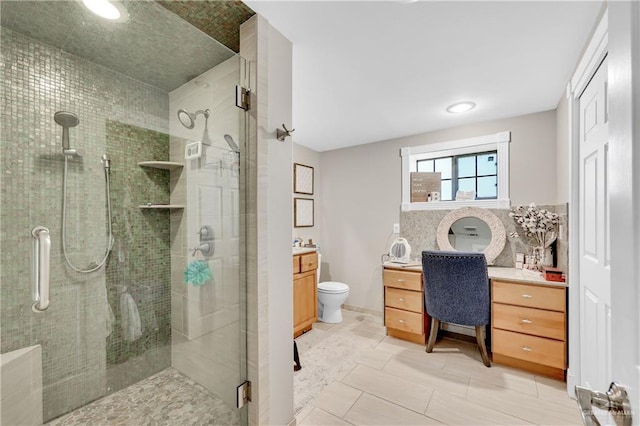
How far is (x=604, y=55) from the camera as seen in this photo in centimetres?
132

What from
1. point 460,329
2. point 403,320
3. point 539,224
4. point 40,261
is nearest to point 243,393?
point 40,261

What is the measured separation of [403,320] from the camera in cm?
262

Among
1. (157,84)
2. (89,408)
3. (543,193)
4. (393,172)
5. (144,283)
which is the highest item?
(157,84)

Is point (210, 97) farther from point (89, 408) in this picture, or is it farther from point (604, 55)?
point (604, 55)

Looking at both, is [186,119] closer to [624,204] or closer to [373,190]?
[624,204]

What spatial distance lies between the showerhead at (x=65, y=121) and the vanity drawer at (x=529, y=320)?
319 centimetres

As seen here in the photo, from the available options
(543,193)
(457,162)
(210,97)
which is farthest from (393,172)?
(210,97)

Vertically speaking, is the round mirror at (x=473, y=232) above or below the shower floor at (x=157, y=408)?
above

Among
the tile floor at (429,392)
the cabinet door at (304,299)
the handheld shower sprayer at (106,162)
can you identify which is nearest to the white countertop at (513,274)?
the tile floor at (429,392)

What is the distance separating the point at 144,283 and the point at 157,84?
126cm

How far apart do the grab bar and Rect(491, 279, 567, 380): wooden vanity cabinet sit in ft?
9.73

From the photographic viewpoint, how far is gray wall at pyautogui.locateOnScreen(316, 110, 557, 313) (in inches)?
99.7

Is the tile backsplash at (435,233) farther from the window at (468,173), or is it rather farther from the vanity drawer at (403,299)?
the vanity drawer at (403,299)

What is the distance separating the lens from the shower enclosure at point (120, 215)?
1180 mm
